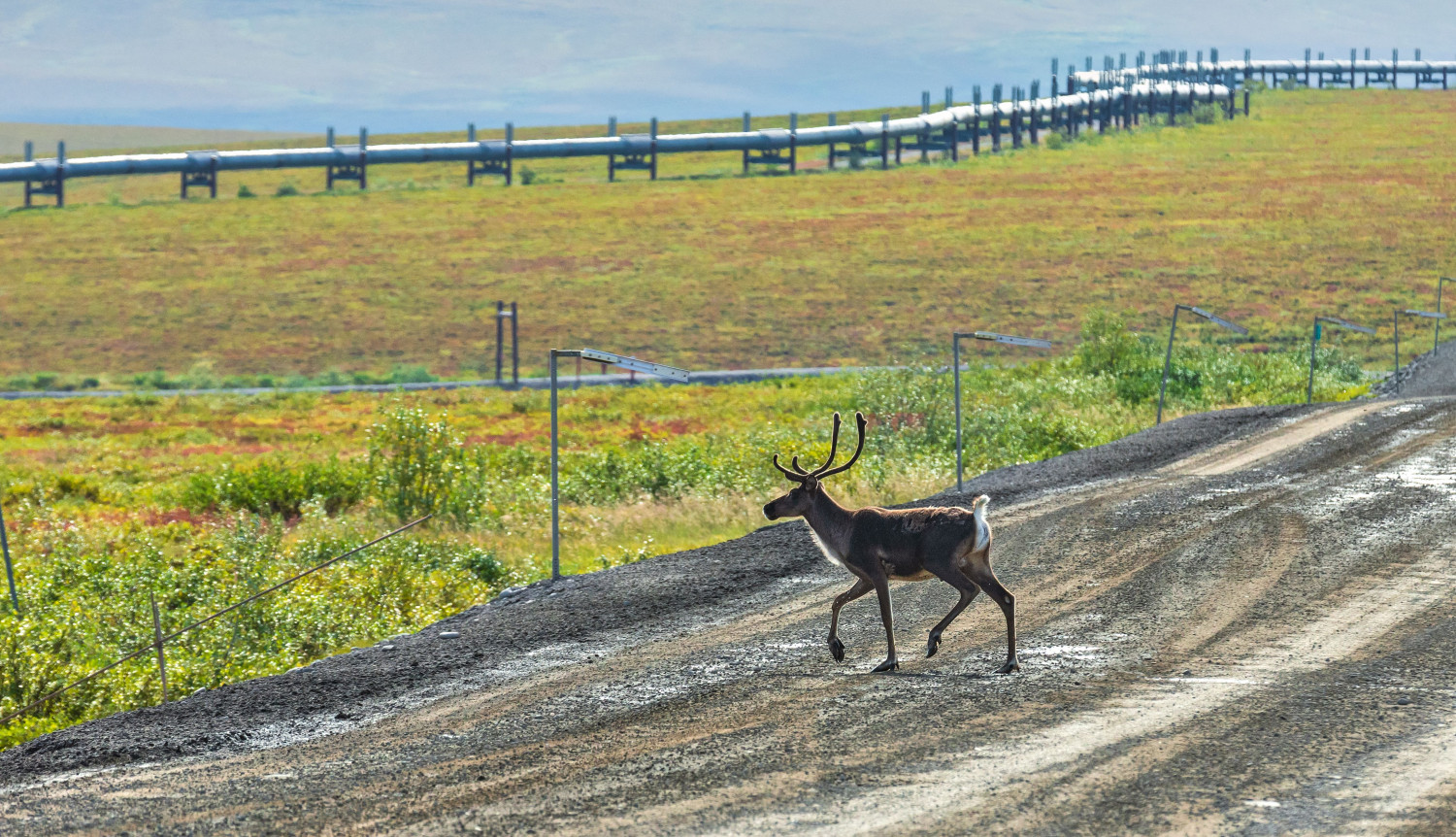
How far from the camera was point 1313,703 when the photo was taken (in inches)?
478

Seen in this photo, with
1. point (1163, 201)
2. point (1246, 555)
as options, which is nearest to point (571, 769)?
point (1246, 555)

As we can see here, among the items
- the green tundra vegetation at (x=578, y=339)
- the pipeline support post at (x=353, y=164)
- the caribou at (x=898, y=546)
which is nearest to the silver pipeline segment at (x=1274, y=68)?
the green tundra vegetation at (x=578, y=339)

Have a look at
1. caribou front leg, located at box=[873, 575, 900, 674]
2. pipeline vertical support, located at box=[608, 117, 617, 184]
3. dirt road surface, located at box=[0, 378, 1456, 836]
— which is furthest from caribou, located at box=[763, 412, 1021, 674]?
pipeline vertical support, located at box=[608, 117, 617, 184]

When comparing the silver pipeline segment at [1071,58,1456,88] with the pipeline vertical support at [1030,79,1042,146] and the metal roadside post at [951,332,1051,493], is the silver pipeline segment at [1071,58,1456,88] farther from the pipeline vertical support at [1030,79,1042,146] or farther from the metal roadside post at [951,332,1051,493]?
the metal roadside post at [951,332,1051,493]

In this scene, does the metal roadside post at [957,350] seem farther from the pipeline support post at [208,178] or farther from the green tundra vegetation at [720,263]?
the pipeline support post at [208,178]

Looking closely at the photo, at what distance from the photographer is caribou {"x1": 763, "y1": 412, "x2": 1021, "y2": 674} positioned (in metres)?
12.7

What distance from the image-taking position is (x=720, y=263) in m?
76.0

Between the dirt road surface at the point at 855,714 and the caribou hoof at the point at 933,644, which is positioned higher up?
the caribou hoof at the point at 933,644

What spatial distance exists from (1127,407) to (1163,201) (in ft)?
178

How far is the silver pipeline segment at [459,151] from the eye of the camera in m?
91.4

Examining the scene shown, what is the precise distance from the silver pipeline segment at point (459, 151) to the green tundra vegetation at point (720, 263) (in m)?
A: 2.33

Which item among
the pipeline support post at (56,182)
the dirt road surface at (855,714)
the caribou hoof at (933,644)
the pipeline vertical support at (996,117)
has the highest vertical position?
the pipeline vertical support at (996,117)

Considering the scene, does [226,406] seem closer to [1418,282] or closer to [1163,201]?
[1418,282]

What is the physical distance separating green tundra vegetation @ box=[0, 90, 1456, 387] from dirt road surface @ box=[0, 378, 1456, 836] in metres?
35.5
